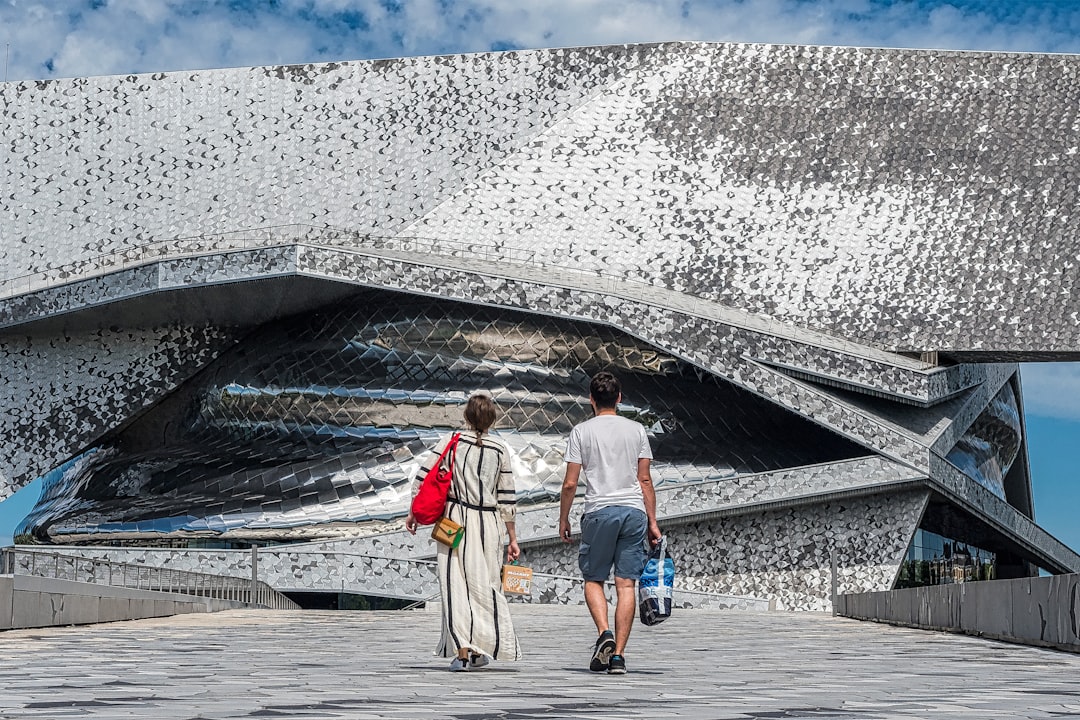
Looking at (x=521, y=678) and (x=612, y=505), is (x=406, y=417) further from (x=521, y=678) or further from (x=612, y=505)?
(x=521, y=678)

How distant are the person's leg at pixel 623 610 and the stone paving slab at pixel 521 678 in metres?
0.19

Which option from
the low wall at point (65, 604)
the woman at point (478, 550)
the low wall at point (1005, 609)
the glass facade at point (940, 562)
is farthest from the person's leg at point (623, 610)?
the glass facade at point (940, 562)

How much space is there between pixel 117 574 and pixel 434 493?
7.67 metres

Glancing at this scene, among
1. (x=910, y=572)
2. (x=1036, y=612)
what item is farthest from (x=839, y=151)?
(x=1036, y=612)

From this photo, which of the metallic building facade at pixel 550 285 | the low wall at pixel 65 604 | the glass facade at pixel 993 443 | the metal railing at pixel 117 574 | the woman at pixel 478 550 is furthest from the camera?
the glass facade at pixel 993 443

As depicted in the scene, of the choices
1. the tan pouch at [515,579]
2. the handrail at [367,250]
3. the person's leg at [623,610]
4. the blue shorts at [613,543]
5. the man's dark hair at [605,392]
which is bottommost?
the person's leg at [623,610]

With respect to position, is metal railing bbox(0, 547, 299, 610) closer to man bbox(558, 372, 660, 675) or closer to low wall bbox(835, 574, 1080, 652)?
man bbox(558, 372, 660, 675)

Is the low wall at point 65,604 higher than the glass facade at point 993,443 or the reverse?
the reverse

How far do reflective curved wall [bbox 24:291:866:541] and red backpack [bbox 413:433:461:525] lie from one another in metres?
20.1

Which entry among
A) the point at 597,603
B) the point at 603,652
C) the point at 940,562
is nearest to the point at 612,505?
the point at 597,603

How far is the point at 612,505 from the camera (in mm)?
6715

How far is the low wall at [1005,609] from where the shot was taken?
7617mm

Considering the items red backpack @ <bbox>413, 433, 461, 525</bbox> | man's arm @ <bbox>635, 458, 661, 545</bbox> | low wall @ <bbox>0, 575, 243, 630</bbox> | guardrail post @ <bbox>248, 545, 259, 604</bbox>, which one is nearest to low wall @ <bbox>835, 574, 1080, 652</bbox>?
man's arm @ <bbox>635, 458, 661, 545</bbox>

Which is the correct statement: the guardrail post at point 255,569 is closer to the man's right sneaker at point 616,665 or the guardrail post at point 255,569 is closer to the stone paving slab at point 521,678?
the stone paving slab at point 521,678
